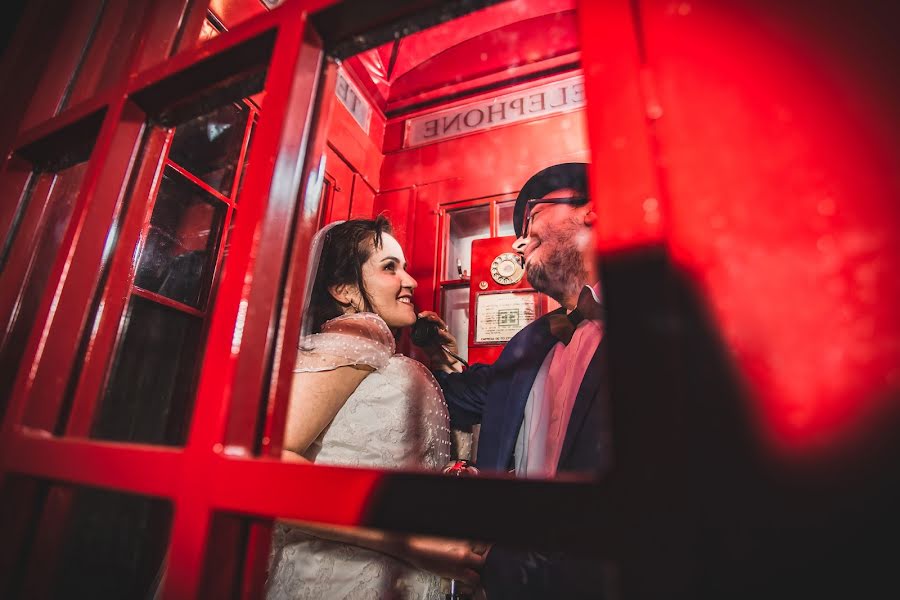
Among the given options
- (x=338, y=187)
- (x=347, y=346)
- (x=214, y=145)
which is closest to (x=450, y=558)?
(x=347, y=346)

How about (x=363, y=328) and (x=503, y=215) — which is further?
(x=503, y=215)

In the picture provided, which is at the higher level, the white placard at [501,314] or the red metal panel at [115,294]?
the white placard at [501,314]

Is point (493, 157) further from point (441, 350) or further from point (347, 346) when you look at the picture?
point (347, 346)

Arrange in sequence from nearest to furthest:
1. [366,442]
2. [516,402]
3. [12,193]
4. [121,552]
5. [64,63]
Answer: [12,193] < [64,63] < [121,552] < [366,442] < [516,402]

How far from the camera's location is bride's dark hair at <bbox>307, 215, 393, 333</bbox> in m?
2.08

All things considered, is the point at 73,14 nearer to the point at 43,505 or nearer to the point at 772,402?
the point at 43,505

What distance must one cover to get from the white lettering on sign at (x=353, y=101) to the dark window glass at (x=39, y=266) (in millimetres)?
1708

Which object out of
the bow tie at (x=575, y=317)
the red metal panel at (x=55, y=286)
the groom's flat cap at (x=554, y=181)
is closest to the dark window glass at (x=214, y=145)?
the red metal panel at (x=55, y=286)

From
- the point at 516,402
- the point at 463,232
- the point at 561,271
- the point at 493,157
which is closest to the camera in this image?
the point at 516,402

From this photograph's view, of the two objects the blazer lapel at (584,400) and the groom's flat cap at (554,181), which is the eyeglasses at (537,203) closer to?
the groom's flat cap at (554,181)

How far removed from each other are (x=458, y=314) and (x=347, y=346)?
3.81 feet

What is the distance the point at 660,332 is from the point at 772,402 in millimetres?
90

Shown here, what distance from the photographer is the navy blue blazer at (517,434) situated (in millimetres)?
1049

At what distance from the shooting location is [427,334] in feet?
7.59
